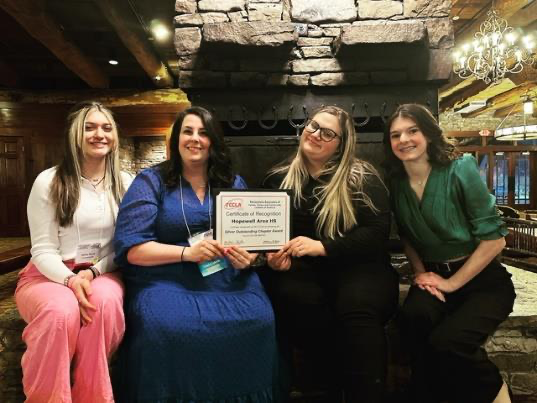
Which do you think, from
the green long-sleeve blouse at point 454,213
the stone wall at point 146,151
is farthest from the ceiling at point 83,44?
the green long-sleeve blouse at point 454,213

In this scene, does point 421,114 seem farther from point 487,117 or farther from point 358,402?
point 487,117

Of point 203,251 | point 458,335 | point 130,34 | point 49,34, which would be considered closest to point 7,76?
point 49,34

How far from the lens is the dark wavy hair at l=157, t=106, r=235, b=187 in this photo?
5.30ft

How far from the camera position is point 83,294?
1.32 metres

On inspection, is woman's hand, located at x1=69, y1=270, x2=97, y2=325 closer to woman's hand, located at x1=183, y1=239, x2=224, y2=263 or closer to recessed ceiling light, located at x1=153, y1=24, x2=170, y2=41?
woman's hand, located at x1=183, y1=239, x2=224, y2=263

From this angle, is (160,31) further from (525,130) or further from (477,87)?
(525,130)

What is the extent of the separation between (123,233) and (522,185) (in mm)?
9605

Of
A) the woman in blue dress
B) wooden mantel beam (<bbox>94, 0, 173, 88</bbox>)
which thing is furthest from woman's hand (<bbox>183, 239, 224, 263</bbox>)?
wooden mantel beam (<bbox>94, 0, 173, 88</bbox>)

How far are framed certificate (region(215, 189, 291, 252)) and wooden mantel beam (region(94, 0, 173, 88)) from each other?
2.62m

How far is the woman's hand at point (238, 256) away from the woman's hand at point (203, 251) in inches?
1.3

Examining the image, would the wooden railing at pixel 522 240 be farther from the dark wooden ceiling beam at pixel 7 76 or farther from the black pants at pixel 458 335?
the dark wooden ceiling beam at pixel 7 76

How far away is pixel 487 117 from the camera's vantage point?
27.5 ft

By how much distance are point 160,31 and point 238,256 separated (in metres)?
3.35

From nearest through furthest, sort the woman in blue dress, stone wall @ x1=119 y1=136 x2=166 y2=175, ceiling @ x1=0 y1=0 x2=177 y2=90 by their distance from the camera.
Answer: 1. the woman in blue dress
2. ceiling @ x1=0 y1=0 x2=177 y2=90
3. stone wall @ x1=119 y1=136 x2=166 y2=175
